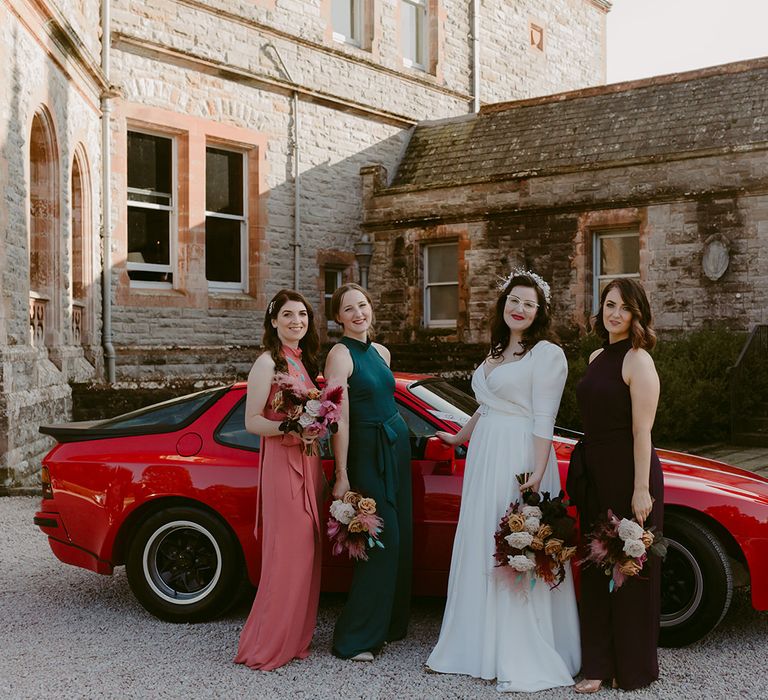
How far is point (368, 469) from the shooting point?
194 inches

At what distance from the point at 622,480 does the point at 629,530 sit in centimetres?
26

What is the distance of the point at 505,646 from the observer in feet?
14.9

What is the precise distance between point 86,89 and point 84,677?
11.7 m

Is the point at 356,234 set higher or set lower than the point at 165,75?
lower

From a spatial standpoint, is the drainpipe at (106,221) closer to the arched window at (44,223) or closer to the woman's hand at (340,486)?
the arched window at (44,223)

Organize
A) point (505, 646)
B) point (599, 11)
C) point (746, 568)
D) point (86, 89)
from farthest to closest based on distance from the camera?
point (599, 11) → point (86, 89) → point (746, 568) → point (505, 646)

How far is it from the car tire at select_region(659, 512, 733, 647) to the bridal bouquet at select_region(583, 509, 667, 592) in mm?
600

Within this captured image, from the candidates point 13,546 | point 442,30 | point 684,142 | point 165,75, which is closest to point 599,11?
point 442,30

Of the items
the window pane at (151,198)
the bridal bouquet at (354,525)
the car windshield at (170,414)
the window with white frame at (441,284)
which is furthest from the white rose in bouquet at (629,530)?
the window with white frame at (441,284)

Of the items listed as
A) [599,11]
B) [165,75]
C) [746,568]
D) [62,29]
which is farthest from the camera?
[599,11]

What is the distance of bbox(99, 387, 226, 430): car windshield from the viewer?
19.1 feet

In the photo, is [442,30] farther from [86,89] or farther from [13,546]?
[13,546]

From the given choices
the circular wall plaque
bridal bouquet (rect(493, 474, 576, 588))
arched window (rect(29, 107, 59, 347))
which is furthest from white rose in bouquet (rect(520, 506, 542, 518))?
the circular wall plaque

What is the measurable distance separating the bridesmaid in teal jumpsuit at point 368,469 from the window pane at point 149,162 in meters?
12.5
